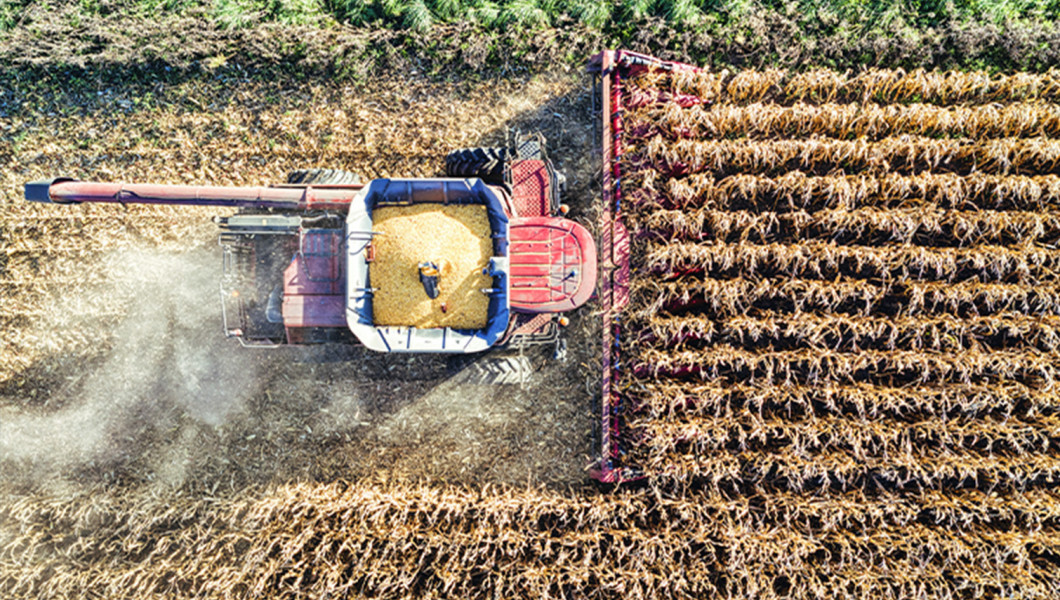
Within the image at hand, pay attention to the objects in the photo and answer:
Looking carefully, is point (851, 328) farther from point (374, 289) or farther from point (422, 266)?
point (374, 289)

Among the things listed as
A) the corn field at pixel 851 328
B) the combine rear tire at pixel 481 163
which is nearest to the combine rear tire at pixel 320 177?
the combine rear tire at pixel 481 163

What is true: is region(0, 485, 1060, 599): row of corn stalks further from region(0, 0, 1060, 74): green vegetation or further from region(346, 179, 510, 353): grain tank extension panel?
region(0, 0, 1060, 74): green vegetation

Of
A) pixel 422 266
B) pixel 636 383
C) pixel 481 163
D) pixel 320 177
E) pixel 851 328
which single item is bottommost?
pixel 636 383

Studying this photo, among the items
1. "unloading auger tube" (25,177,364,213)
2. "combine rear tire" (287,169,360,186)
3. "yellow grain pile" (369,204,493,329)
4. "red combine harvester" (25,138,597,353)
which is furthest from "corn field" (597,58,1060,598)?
"unloading auger tube" (25,177,364,213)

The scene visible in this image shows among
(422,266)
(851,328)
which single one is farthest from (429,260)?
(851,328)

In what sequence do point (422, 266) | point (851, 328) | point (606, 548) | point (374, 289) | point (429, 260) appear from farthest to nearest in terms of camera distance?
point (606, 548)
point (851, 328)
point (429, 260)
point (374, 289)
point (422, 266)

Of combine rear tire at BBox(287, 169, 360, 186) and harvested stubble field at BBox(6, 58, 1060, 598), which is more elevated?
combine rear tire at BBox(287, 169, 360, 186)
